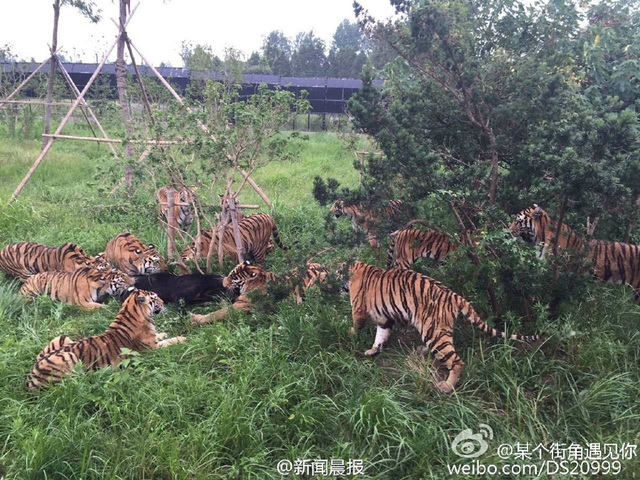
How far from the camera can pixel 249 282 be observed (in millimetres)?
4910

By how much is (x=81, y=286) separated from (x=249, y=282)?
1.68 metres

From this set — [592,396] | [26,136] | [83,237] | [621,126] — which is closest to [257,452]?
[592,396]

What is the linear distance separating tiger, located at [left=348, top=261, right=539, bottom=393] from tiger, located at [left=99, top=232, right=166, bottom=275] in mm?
2652

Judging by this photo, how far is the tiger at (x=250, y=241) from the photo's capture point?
5934 millimetres

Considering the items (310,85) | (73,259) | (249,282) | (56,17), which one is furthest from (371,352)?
(310,85)

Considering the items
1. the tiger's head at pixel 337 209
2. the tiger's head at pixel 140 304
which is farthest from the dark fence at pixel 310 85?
the tiger's head at pixel 140 304

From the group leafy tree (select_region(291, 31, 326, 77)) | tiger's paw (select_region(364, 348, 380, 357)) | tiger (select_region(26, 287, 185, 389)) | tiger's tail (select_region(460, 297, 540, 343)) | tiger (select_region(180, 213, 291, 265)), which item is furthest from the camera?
leafy tree (select_region(291, 31, 326, 77))

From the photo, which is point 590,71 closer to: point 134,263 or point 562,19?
point 562,19

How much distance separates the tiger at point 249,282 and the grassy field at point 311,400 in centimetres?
14

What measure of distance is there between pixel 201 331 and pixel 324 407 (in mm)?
1365

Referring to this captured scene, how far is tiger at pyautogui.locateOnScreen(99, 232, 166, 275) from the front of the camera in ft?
18.9

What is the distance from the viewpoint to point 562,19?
17.4 feet

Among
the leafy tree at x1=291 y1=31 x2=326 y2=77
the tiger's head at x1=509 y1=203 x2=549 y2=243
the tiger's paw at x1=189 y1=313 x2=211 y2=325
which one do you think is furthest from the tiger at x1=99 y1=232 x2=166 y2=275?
the leafy tree at x1=291 y1=31 x2=326 y2=77

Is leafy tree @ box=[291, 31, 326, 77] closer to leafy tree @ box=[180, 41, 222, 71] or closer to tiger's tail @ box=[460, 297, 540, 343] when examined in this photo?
leafy tree @ box=[180, 41, 222, 71]
